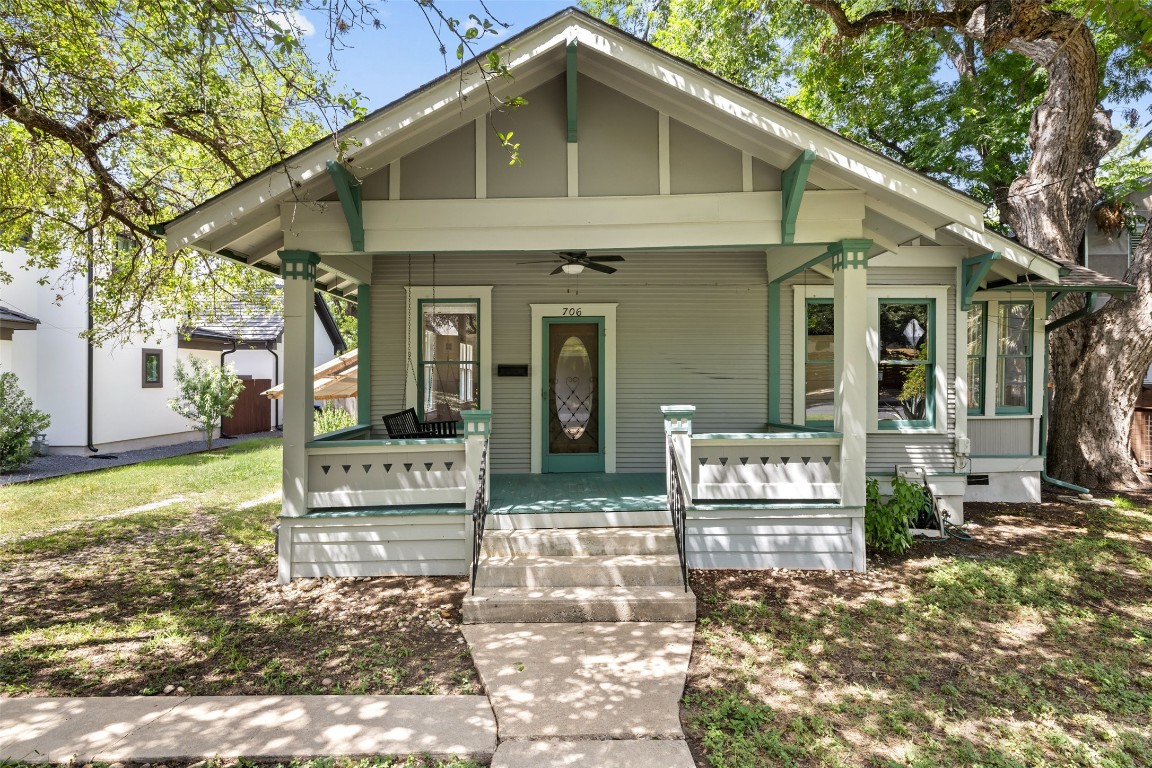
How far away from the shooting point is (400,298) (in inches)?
293

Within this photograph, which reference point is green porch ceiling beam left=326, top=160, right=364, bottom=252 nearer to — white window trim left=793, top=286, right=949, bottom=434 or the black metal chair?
the black metal chair

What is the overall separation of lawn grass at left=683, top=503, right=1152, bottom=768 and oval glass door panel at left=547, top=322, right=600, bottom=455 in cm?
256

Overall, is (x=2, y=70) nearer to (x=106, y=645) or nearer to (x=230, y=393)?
(x=106, y=645)

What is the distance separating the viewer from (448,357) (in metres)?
7.57

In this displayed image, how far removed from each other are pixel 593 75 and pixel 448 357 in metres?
3.79

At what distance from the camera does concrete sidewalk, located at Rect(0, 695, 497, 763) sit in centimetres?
303

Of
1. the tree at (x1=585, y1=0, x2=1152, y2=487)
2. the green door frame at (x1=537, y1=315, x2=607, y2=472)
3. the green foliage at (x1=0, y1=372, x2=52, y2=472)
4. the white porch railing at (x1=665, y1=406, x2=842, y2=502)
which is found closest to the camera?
the white porch railing at (x1=665, y1=406, x2=842, y2=502)

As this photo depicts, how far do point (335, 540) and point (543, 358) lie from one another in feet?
10.7

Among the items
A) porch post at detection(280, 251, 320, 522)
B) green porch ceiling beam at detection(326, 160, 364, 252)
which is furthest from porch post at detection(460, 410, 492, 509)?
green porch ceiling beam at detection(326, 160, 364, 252)

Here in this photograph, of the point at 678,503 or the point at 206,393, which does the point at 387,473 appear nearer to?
the point at 678,503

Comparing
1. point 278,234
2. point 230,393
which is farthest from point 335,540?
point 230,393

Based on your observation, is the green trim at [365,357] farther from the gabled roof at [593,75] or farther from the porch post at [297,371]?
the gabled roof at [593,75]

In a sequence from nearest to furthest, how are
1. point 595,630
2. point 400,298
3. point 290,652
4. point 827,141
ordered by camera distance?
point 290,652 < point 595,630 < point 827,141 < point 400,298

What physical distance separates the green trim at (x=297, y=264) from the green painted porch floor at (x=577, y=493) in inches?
111
